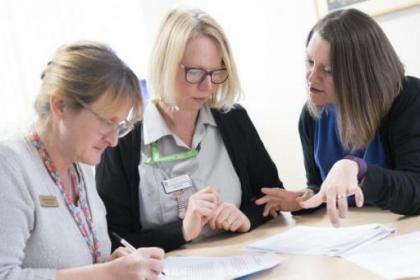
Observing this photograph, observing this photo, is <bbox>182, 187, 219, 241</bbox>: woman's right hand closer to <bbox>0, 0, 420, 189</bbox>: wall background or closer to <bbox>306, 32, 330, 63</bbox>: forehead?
<bbox>306, 32, 330, 63</bbox>: forehead

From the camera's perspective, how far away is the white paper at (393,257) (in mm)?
967

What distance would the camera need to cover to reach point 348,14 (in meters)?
1.53

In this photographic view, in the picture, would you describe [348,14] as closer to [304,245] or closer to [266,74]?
[304,245]

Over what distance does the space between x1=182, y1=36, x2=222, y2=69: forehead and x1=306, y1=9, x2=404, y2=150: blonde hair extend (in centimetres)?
37


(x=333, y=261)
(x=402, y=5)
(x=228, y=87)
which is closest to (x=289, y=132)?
(x=402, y=5)

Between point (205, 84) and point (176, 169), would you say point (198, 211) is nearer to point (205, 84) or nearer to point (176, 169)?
point (176, 169)

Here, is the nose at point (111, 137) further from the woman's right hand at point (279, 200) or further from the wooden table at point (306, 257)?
the woman's right hand at point (279, 200)

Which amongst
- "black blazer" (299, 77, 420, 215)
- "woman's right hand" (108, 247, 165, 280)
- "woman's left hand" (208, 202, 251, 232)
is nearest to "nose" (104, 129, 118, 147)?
"woman's right hand" (108, 247, 165, 280)

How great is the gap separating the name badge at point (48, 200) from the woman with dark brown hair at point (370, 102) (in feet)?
2.18

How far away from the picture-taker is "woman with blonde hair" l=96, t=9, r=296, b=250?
151 centimetres

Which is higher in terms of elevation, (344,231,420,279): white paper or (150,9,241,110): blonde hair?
(150,9,241,110): blonde hair

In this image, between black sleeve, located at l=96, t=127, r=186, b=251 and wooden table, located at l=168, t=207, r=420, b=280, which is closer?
wooden table, located at l=168, t=207, r=420, b=280

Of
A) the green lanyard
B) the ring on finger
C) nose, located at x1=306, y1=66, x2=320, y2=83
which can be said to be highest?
nose, located at x1=306, y1=66, x2=320, y2=83

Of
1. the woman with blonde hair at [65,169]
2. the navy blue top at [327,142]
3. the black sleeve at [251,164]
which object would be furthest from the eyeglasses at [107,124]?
the navy blue top at [327,142]
